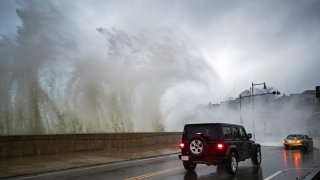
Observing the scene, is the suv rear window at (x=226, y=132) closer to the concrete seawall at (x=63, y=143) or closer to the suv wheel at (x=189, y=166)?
the suv wheel at (x=189, y=166)

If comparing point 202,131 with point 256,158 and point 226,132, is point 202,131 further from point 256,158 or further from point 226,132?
point 256,158

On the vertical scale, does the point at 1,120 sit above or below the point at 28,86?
below

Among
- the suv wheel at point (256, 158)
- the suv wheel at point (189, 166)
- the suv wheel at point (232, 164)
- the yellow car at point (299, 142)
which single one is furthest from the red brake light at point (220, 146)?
the yellow car at point (299, 142)

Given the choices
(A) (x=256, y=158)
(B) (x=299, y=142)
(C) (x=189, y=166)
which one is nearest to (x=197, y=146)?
(C) (x=189, y=166)

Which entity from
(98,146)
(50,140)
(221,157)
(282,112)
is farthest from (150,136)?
(282,112)

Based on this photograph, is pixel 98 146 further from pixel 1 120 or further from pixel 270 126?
pixel 270 126

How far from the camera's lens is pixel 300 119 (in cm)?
10938

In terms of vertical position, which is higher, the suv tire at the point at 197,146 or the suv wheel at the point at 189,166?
the suv tire at the point at 197,146

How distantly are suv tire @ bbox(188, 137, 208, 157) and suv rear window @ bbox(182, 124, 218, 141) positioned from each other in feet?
1.01

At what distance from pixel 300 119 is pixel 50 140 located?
107m

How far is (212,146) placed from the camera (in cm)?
1129

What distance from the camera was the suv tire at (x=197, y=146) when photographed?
11.4 meters

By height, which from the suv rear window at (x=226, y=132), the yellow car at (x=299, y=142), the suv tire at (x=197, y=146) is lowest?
the yellow car at (x=299, y=142)

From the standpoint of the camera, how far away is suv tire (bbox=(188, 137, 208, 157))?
11.4 m
